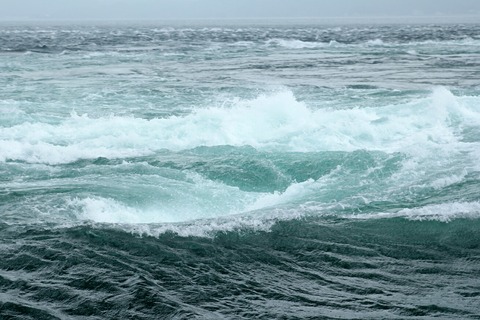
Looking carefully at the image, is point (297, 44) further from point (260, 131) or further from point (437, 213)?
point (437, 213)

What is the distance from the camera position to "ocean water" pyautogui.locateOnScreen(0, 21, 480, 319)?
28.5ft

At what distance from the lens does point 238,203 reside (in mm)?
12922

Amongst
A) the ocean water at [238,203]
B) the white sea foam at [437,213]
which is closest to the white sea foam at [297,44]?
the ocean water at [238,203]

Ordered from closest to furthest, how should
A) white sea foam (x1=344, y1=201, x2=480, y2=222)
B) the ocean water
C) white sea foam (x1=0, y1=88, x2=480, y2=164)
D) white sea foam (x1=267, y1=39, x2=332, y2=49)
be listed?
the ocean water
white sea foam (x1=344, y1=201, x2=480, y2=222)
white sea foam (x1=0, y1=88, x2=480, y2=164)
white sea foam (x1=267, y1=39, x2=332, y2=49)

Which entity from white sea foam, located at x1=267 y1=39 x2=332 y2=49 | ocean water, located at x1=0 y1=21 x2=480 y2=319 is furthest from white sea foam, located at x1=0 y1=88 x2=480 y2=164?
white sea foam, located at x1=267 y1=39 x2=332 y2=49

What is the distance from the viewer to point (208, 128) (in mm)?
18906

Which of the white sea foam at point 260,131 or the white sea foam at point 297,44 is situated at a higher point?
the white sea foam at point 297,44

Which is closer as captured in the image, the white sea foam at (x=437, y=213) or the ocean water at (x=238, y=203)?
the ocean water at (x=238, y=203)

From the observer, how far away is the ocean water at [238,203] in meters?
8.69

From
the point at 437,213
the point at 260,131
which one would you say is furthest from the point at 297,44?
the point at 437,213

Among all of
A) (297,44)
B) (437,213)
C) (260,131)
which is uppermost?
(297,44)

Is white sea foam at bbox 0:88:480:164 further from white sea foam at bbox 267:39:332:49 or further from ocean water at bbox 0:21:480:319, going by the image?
white sea foam at bbox 267:39:332:49

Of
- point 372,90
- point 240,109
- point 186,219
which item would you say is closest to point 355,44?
point 372,90

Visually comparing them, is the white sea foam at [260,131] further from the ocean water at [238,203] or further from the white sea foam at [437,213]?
the white sea foam at [437,213]
